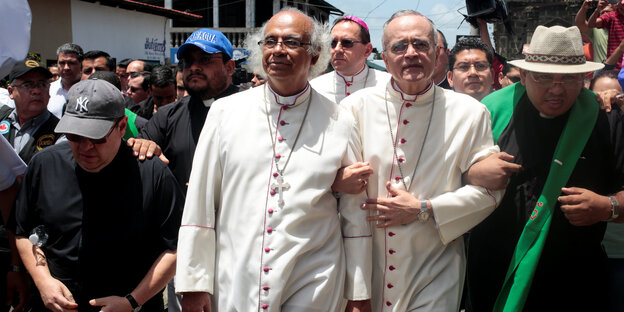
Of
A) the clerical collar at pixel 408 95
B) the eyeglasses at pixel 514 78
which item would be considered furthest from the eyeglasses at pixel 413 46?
the eyeglasses at pixel 514 78

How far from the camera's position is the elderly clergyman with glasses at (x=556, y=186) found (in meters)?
3.19

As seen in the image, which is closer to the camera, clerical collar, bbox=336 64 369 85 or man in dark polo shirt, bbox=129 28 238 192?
man in dark polo shirt, bbox=129 28 238 192

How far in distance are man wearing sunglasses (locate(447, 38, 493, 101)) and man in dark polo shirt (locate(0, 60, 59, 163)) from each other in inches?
126

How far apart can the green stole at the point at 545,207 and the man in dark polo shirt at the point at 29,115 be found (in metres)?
3.42

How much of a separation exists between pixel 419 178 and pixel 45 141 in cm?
294

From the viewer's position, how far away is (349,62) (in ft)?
16.6

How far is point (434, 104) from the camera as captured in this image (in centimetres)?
337

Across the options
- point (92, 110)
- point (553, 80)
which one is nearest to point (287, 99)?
point (92, 110)

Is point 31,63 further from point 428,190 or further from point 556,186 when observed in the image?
point 556,186

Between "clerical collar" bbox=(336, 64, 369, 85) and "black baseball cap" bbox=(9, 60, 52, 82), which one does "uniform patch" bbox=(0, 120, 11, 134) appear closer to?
"black baseball cap" bbox=(9, 60, 52, 82)

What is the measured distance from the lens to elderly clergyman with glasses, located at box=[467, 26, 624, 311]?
3193mm

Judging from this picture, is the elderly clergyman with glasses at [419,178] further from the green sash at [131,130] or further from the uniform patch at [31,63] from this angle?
the uniform patch at [31,63]

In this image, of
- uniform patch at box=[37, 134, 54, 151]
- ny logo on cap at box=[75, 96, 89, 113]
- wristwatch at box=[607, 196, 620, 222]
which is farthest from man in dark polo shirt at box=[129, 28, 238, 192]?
wristwatch at box=[607, 196, 620, 222]

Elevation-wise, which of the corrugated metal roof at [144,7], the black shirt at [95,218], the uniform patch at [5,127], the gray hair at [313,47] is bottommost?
the black shirt at [95,218]
